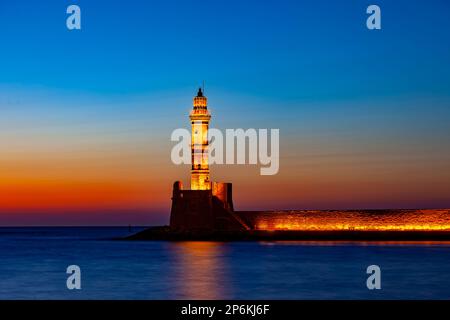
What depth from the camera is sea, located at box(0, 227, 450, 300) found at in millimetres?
18250

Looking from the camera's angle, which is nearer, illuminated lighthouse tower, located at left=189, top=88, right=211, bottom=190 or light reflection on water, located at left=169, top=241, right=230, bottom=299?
light reflection on water, located at left=169, top=241, right=230, bottom=299

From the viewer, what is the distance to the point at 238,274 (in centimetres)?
2295

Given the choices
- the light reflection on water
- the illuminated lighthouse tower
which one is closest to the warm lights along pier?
the illuminated lighthouse tower

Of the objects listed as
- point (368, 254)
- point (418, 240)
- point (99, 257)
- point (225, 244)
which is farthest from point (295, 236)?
point (99, 257)

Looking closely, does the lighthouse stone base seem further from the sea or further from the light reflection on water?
the sea

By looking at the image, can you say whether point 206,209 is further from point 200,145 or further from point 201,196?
point 200,145

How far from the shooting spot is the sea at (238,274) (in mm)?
18250

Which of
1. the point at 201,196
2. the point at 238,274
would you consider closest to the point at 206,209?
the point at 201,196

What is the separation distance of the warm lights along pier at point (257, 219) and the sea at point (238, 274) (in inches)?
93.7

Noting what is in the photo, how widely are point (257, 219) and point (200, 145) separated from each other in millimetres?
4751

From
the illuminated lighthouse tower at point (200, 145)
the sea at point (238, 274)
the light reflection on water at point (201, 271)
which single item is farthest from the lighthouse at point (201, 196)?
the sea at point (238, 274)

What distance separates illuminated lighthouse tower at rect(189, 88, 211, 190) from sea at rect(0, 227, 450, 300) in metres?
4.59

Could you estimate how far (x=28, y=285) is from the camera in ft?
66.2
